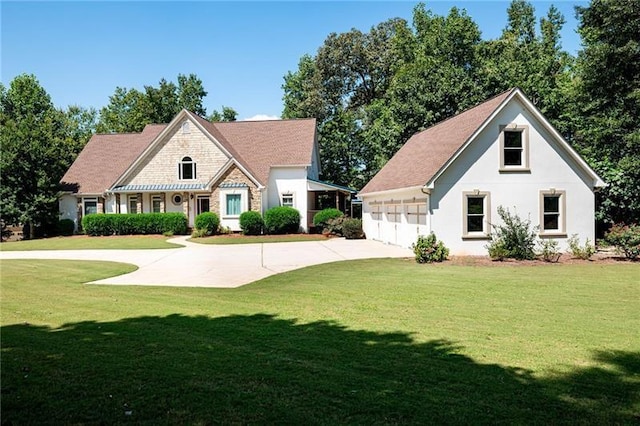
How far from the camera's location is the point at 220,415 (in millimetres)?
3910

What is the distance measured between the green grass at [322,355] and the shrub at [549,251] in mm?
6389

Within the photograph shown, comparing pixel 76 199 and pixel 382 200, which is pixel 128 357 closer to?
pixel 382 200

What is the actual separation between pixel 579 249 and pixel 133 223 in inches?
1077

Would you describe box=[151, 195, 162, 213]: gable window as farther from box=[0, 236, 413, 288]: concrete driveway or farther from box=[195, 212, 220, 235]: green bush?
box=[0, 236, 413, 288]: concrete driveway

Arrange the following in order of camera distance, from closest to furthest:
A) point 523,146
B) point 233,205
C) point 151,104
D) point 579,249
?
point 579,249 → point 523,146 → point 233,205 → point 151,104

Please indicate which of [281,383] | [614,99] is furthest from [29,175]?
[614,99]

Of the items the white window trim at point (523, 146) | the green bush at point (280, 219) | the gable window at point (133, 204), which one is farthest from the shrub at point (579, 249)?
the gable window at point (133, 204)

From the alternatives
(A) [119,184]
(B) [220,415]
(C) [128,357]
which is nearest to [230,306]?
(C) [128,357]

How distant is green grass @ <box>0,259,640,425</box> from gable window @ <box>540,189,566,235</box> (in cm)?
869

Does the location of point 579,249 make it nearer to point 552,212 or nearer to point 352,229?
point 552,212

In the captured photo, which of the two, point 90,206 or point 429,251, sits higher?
point 90,206

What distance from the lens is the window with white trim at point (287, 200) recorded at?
3419 cm

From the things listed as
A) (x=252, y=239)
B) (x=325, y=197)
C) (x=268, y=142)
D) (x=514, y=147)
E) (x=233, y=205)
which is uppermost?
(x=268, y=142)

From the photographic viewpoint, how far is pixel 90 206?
35.6 meters
